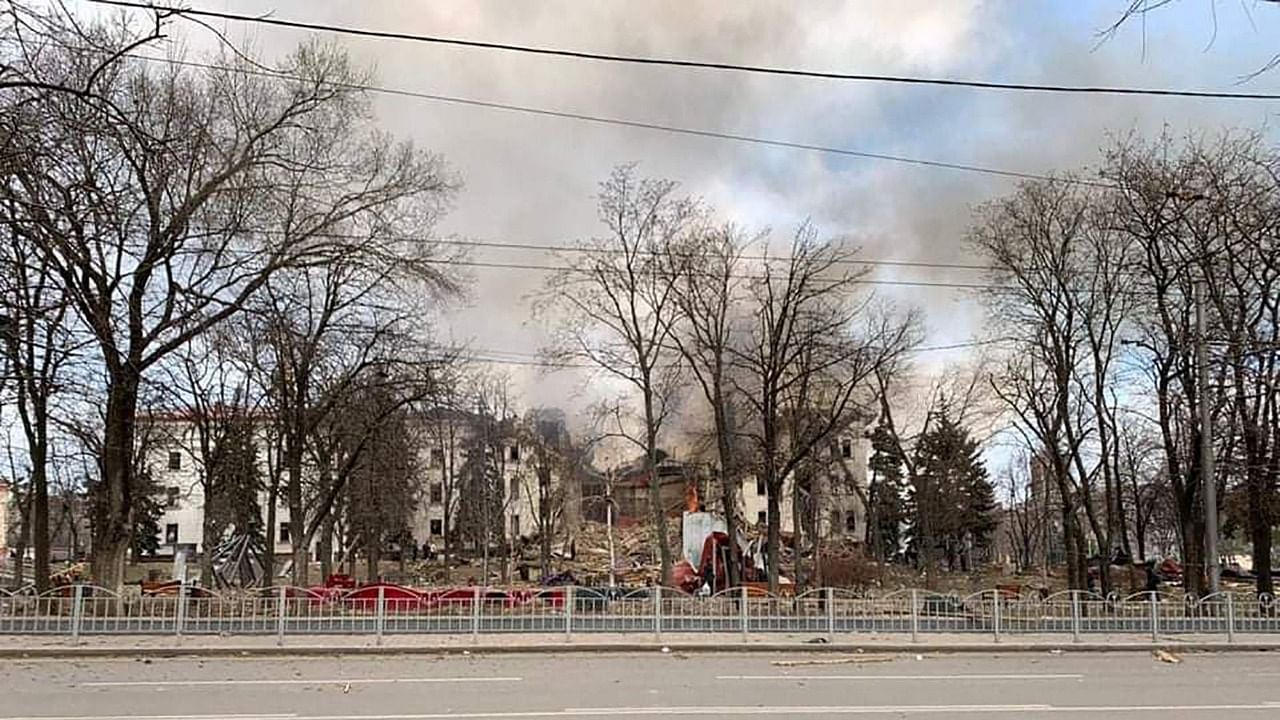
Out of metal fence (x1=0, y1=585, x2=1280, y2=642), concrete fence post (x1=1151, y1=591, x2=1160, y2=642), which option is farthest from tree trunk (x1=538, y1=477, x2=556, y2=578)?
concrete fence post (x1=1151, y1=591, x2=1160, y2=642)

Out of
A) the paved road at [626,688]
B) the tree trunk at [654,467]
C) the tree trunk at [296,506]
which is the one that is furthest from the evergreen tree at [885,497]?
the paved road at [626,688]

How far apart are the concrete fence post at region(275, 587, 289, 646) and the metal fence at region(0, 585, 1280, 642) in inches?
0.8

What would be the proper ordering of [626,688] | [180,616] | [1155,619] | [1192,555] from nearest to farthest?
1. [626,688]
2. [180,616]
3. [1155,619]
4. [1192,555]

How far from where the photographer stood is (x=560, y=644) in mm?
19078

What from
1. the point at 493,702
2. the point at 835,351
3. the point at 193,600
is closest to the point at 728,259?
the point at 835,351

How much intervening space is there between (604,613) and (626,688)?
24.5ft

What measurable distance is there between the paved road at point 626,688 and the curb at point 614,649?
23.6 inches

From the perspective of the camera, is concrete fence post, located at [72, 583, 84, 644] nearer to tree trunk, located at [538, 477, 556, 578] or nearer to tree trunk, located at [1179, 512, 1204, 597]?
tree trunk, located at [1179, 512, 1204, 597]

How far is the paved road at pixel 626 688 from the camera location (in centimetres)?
1150

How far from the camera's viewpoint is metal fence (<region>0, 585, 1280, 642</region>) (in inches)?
766

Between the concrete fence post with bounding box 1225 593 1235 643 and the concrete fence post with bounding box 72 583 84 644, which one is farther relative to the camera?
the concrete fence post with bounding box 1225 593 1235 643

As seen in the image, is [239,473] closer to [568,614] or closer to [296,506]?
[296,506]

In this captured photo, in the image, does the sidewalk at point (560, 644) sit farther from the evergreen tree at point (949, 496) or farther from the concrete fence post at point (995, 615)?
the evergreen tree at point (949, 496)

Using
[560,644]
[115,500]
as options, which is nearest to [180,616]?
[115,500]
